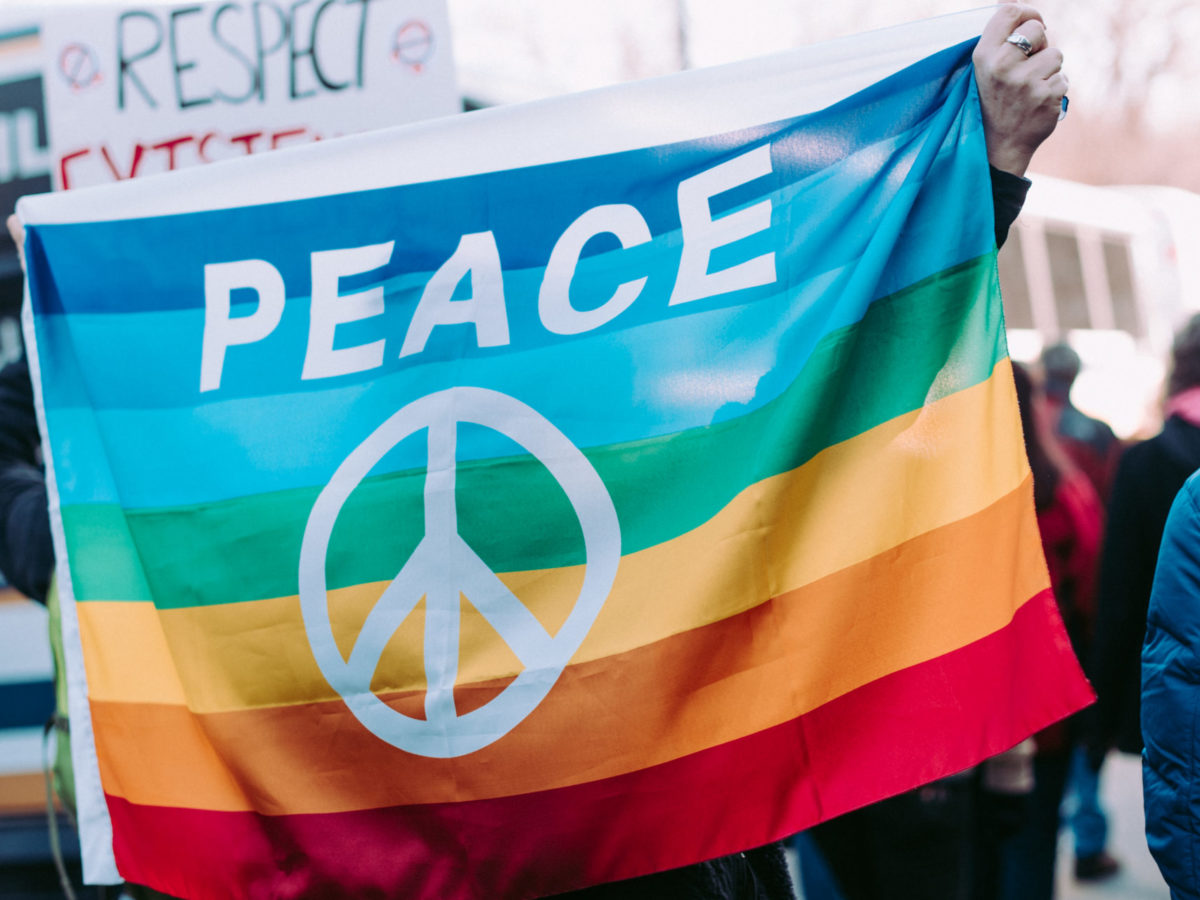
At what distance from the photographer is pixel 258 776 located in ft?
6.60

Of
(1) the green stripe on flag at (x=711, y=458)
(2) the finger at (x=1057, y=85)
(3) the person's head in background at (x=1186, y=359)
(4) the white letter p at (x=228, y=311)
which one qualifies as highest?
(2) the finger at (x=1057, y=85)

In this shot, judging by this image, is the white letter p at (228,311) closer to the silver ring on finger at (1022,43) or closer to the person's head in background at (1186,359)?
the silver ring on finger at (1022,43)

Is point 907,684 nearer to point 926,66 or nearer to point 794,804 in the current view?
point 794,804

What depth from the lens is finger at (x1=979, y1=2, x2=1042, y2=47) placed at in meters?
1.92

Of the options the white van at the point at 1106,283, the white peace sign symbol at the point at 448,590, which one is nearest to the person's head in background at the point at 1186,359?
the white peace sign symbol at the point at 448,590

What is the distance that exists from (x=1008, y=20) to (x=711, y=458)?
863 mm

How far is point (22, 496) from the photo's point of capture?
8.24 ft

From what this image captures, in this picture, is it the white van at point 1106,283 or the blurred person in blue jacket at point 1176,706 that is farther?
the white van at point 1106,283

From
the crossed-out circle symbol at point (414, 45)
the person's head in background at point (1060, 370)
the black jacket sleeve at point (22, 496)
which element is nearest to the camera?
the black jacket sleeve at point (22, 496)

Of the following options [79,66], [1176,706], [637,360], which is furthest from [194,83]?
[1176,706]

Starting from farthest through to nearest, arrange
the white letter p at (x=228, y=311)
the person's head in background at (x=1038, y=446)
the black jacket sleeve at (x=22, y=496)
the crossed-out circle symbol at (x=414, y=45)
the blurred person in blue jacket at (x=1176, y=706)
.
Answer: the person's head in background at (x=1038, y=446)
the crossed-out circle symbol at (x=414, y=45)
the black jacket sleeve at (x=22, y=496)
the white letter p at (x=228, y=311)
the blurred person in blue jacket at (x=1176, y=706)

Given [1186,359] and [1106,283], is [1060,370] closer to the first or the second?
[1186,359]

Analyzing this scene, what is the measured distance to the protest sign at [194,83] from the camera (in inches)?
115

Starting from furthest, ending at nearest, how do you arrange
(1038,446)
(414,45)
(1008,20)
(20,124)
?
1. (20,124)
2. (1038,446)
3. (414,45)
4. (1008,20)
